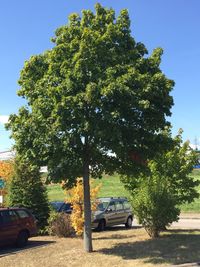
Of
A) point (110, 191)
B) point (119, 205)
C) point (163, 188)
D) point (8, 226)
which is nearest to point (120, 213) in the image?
point (119, 205)

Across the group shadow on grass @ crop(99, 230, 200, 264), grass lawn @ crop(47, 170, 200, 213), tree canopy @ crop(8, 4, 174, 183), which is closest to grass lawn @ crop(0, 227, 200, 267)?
shadow on grass @ crop(99, 230, 200, 264)

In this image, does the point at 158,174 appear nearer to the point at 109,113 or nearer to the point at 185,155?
the point at 185,155

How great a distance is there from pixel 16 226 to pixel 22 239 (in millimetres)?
607

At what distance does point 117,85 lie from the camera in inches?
546

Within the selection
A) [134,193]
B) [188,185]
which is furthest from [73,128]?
[188,185]

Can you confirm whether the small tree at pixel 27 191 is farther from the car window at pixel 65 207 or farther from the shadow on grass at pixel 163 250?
the shadow on grass at pixel 163 250

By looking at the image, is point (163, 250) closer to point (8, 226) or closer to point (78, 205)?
point (78, 205)

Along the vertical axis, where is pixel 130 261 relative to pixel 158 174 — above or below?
below

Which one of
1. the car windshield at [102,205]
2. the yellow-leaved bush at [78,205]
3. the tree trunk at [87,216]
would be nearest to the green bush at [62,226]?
the yellow-leaved bush at [78,205]

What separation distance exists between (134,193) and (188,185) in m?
2.70

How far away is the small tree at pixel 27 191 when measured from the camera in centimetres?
2262

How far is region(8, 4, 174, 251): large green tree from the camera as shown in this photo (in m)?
14.1

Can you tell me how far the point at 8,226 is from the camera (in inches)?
706

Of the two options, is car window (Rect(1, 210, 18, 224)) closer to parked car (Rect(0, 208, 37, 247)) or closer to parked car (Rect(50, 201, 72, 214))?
parked car (Rect(0, 208, 37, 247))
